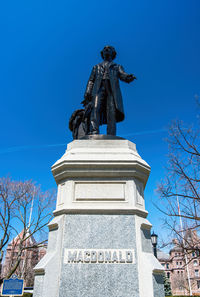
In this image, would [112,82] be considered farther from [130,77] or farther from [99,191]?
[99,191]

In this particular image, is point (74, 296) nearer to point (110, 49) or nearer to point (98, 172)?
point (98, 172)

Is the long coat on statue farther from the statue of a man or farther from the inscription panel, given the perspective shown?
the inscription panel

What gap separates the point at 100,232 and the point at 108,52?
4.24 meters

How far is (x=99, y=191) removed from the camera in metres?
3.91

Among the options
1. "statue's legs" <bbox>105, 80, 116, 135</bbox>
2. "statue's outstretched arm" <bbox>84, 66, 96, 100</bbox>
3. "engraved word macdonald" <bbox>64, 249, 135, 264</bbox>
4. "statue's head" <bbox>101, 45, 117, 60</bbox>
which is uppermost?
"statue's head" <bbox>101, 45, 117, 60</bbox>

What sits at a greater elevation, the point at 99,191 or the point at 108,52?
the point at 108,52

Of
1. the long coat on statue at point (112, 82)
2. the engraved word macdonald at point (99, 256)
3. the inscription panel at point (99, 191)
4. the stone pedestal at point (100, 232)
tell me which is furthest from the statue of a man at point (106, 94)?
the engraved word macdonald at point (99, 256)

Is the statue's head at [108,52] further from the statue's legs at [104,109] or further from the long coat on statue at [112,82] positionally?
the statue's legs at [104,109]

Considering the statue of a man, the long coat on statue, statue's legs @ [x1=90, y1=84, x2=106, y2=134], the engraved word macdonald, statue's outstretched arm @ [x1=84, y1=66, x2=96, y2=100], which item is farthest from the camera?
statue's outstretched arm @ [x1=84, y1=66, x2=96, y2=100]

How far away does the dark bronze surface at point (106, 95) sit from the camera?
5.15 meters

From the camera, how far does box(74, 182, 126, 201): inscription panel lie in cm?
385

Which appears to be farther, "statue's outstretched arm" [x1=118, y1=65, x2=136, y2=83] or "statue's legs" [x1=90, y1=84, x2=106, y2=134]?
"statue's outstretched arm" [x1=118, y1=65, x2=136, y2=83]

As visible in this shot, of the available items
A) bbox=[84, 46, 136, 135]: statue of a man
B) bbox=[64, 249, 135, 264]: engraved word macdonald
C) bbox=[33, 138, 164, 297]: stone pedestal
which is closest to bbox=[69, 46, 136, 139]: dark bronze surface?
bbox=[84, 46, 136, 135]: statue of a man

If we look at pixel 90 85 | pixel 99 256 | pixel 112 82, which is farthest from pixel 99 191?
pixel 90 85
